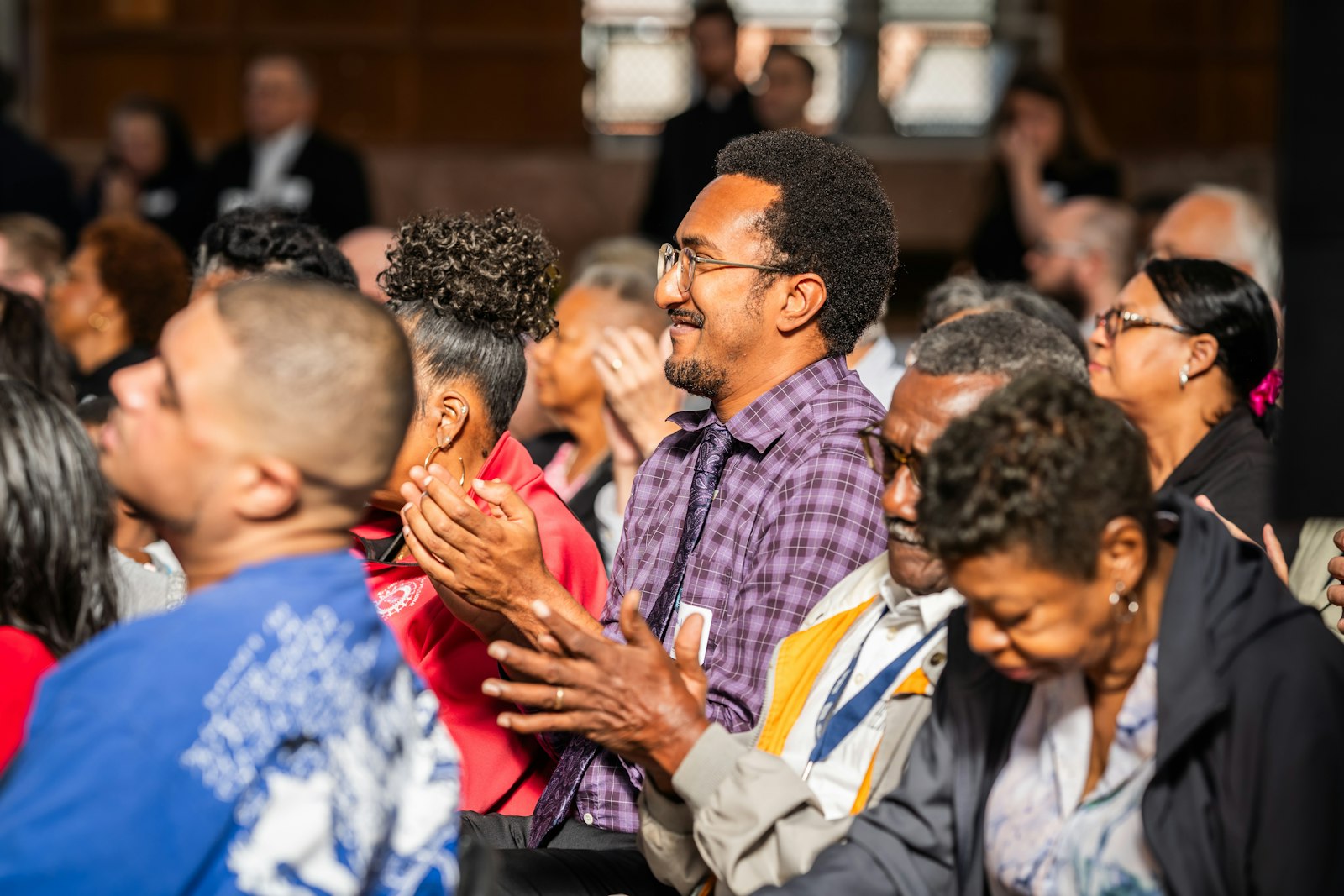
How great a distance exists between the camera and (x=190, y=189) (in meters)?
6.19

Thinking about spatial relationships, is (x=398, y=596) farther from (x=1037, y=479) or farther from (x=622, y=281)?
(x=622, y=281)

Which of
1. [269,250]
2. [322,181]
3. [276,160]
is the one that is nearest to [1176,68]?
[322,181]

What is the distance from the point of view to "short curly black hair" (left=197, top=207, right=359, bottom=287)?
3.25 metres

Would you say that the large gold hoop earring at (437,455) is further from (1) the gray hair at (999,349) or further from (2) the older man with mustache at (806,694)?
(1) the gray hair at (999,349)

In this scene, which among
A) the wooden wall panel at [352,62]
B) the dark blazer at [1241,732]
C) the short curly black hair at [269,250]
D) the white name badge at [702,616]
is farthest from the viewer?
the wooden wall panel at [352,62]

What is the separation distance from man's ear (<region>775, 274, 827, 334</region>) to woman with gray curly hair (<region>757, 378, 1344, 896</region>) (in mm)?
826

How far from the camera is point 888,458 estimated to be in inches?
81.4

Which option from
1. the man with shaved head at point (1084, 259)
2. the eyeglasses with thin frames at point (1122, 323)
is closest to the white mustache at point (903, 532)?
the eyeglasses with thin frames at point (1122, 323)

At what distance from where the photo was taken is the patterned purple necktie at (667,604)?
2.40 meters

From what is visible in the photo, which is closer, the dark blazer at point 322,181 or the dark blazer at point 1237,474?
the dark blazer at point 1237,474

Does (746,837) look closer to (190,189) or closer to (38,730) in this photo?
(38,730)

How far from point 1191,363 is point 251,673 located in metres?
2.01

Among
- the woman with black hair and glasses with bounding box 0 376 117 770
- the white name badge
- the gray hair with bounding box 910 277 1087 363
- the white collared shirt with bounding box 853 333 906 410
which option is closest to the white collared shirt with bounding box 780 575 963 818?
the white name badge

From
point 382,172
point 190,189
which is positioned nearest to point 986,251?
point 190,189
